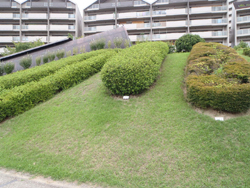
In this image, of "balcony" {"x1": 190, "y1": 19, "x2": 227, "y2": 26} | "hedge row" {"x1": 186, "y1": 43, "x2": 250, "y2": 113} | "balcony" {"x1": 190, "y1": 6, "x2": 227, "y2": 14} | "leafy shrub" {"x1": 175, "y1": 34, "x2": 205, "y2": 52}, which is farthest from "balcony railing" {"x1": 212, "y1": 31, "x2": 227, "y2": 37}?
"hedge row" {"x1": 186, "y1": 43, "x2": 250, "y2": 113}

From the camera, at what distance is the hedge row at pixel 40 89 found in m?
7.34

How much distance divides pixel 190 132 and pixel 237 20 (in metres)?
30.7

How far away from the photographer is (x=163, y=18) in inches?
1251

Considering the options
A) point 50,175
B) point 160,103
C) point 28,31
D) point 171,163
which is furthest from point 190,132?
point 28,31

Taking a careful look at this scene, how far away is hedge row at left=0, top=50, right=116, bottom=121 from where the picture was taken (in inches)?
289

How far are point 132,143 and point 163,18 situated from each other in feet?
101

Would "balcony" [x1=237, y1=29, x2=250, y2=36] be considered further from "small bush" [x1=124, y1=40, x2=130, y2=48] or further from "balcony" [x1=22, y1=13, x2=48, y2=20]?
"balcony" [x1=22, y1=13, x2=48, y2=20]

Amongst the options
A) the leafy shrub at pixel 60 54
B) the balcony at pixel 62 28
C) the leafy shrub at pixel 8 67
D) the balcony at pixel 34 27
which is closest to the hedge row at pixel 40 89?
the leafy shrub at pixel 60 54

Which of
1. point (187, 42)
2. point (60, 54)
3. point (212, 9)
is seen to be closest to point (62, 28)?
point (60, 54)

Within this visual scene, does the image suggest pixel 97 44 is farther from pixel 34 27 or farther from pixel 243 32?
pixel 243 32

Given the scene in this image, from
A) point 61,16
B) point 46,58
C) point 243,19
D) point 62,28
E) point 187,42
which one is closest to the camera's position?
point 46,58

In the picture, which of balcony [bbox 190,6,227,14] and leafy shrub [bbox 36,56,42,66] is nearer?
leafy shrub [bbox 36,56,42,66]

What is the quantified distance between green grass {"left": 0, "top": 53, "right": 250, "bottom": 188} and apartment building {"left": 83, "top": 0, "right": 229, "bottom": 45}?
23.5 meters

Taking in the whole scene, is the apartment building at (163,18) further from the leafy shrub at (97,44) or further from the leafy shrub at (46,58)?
the leafy shrub at (46,58)
